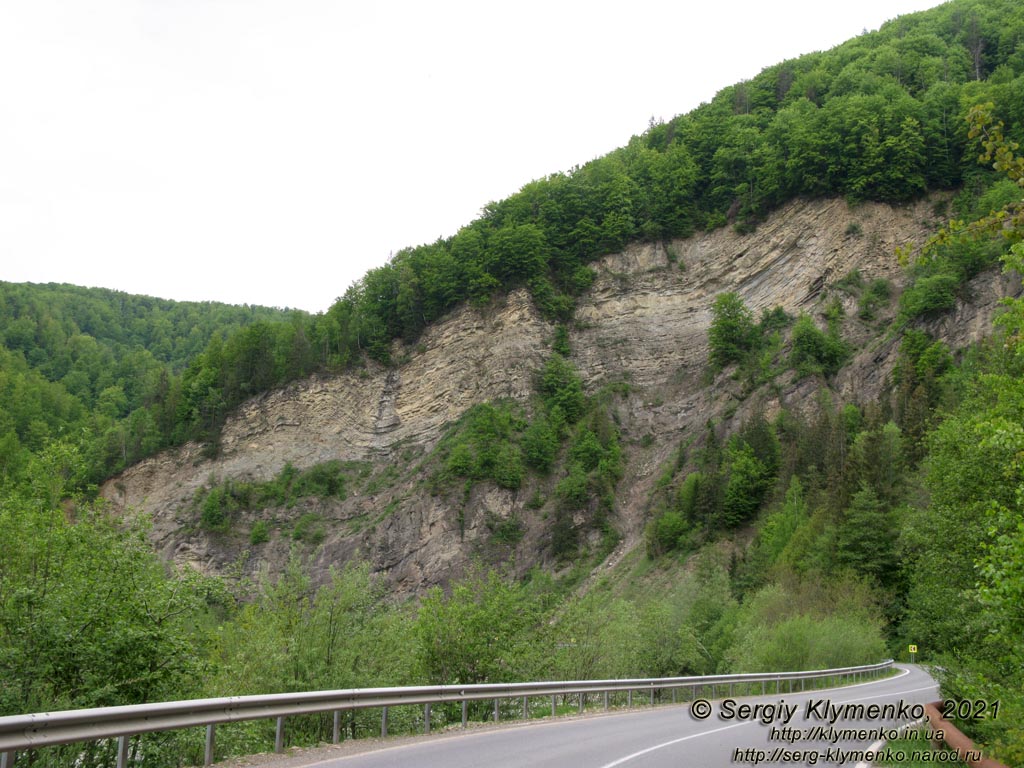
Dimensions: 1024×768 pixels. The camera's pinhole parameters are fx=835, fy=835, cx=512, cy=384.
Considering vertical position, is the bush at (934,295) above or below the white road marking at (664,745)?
above

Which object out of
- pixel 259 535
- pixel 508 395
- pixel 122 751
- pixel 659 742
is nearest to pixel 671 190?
pixel 508 395

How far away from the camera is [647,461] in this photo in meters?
75.8

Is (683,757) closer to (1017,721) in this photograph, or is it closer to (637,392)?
(1017,721)

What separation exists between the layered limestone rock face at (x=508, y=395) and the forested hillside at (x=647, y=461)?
79 centimetres

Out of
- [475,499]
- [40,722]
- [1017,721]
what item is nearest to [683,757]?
[1017,721]

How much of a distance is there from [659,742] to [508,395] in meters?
69.6

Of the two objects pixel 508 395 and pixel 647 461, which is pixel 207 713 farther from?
pixel 508 395

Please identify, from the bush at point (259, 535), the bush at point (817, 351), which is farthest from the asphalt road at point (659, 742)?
the bush at point (259, 535)

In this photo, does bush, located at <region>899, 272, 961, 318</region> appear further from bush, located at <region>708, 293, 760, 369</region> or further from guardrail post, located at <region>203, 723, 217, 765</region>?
guardrail post, located at <region>203, 723, 217, 765</region>

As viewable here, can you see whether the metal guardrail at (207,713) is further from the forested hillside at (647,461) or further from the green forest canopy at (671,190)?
the green forest canopy at (671,190)

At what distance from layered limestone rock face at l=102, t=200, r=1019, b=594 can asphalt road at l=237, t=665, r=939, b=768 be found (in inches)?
2075

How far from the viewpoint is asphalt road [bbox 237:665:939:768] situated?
10.4m

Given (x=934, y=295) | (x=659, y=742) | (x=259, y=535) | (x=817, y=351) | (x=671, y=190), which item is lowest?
(x=259, y=535)

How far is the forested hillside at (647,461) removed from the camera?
1174 cm
